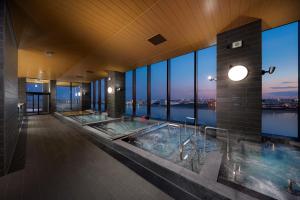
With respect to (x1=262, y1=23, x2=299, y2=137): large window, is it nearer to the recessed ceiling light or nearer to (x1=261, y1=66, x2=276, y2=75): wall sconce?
(x1=261, y1=66, x2=276, y2=75): wall sconce

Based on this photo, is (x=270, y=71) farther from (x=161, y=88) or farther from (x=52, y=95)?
(x=52, y=95)

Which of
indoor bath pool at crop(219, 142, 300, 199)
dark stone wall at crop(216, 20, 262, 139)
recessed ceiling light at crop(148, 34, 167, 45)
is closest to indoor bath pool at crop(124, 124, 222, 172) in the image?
indoor bath pool at crop(219, 142, 300, 199)

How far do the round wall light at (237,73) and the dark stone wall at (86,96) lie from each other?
37.9 feet

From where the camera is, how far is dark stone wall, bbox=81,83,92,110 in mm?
11328

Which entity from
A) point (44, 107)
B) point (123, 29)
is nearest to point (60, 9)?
point (123, 29)

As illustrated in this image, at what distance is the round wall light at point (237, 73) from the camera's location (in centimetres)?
258

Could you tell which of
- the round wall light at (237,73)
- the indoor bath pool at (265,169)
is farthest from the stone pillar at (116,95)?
the indoor bath pool at (265,169)

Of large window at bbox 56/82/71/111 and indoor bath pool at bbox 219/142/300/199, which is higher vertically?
large window at bbox 56/82/71/111

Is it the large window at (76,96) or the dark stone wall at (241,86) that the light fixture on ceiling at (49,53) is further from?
the large window at (76,96)

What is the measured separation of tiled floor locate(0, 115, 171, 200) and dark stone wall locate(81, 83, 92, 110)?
9.49 metres

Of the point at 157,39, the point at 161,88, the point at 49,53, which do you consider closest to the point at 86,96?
the point at 161,88

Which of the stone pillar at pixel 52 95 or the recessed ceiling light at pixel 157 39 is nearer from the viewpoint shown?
the recessed ceiling light at pixel 157 39

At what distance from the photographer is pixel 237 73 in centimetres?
264

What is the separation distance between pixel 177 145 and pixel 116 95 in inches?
192
